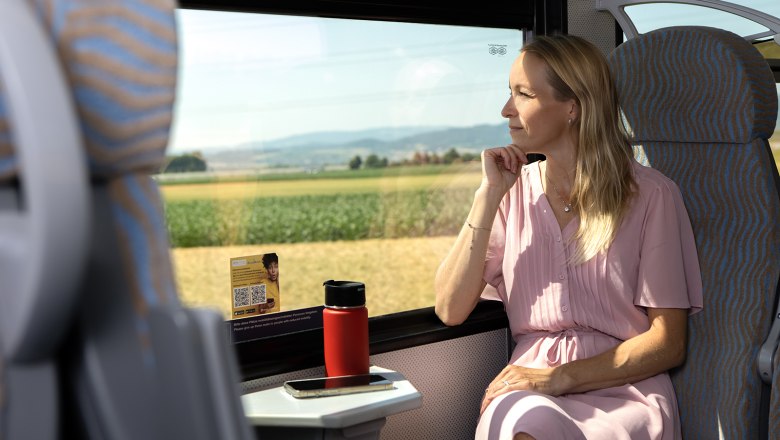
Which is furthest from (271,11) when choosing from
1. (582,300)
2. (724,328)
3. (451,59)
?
(724,328)

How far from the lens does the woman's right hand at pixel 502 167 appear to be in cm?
235

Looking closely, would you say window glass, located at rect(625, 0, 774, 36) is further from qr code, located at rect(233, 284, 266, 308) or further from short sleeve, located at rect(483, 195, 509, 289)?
qr code, located at rect(233, 284, 266, 308)

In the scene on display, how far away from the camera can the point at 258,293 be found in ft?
7.00

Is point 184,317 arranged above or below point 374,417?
above

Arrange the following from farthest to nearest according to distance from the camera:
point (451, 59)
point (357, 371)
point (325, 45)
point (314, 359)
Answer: point (451, 59), point (325, 45), point (314, 359), point (357, 371)

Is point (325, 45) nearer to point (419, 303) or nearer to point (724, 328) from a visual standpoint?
point (419, 303)

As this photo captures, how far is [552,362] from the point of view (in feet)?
7.36

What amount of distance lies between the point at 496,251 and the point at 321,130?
1.29 meters

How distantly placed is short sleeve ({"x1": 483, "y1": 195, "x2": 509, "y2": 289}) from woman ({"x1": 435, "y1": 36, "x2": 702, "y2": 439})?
1 cm

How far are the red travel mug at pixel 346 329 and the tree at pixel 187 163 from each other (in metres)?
0.52

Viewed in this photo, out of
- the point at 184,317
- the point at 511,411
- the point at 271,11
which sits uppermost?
the point at 271,11

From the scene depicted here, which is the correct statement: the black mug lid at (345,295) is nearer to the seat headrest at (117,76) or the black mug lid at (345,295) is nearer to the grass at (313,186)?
the grass at (313,186)

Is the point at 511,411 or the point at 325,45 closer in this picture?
the point at 511,411

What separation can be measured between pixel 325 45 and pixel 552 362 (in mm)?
1041
